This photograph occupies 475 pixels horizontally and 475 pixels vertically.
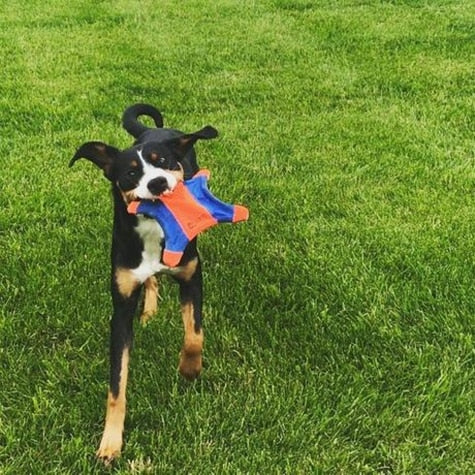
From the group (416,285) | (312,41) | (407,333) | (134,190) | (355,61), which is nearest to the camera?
(134,190)

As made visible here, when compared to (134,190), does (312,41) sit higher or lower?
lower

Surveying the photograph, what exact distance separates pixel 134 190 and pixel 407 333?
5.38 feet

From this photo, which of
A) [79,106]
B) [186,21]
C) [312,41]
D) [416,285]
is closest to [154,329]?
[416,285]

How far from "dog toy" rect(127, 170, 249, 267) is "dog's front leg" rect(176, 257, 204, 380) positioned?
0.24 meters

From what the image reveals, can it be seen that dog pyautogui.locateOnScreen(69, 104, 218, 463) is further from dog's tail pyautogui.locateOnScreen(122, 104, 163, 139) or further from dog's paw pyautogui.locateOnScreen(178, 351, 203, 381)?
dog's tail pyautogui.locateOnScreen(122, 104, 163, 139)

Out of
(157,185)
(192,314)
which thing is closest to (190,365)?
(192,314)

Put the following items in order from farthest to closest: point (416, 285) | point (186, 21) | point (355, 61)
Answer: point (186, 21) → point (355, 61) → point (416, 285)

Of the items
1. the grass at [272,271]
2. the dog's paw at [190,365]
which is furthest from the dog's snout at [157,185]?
the grass at [272,271]

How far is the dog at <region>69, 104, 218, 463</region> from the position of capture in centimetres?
291

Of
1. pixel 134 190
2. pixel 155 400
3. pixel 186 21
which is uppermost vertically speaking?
pixel 134 190

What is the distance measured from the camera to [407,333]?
370 cm

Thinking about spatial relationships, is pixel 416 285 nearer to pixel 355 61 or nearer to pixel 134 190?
pixel 134 190

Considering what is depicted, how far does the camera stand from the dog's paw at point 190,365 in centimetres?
336

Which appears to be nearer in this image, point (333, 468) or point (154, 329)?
point (333, 468)
